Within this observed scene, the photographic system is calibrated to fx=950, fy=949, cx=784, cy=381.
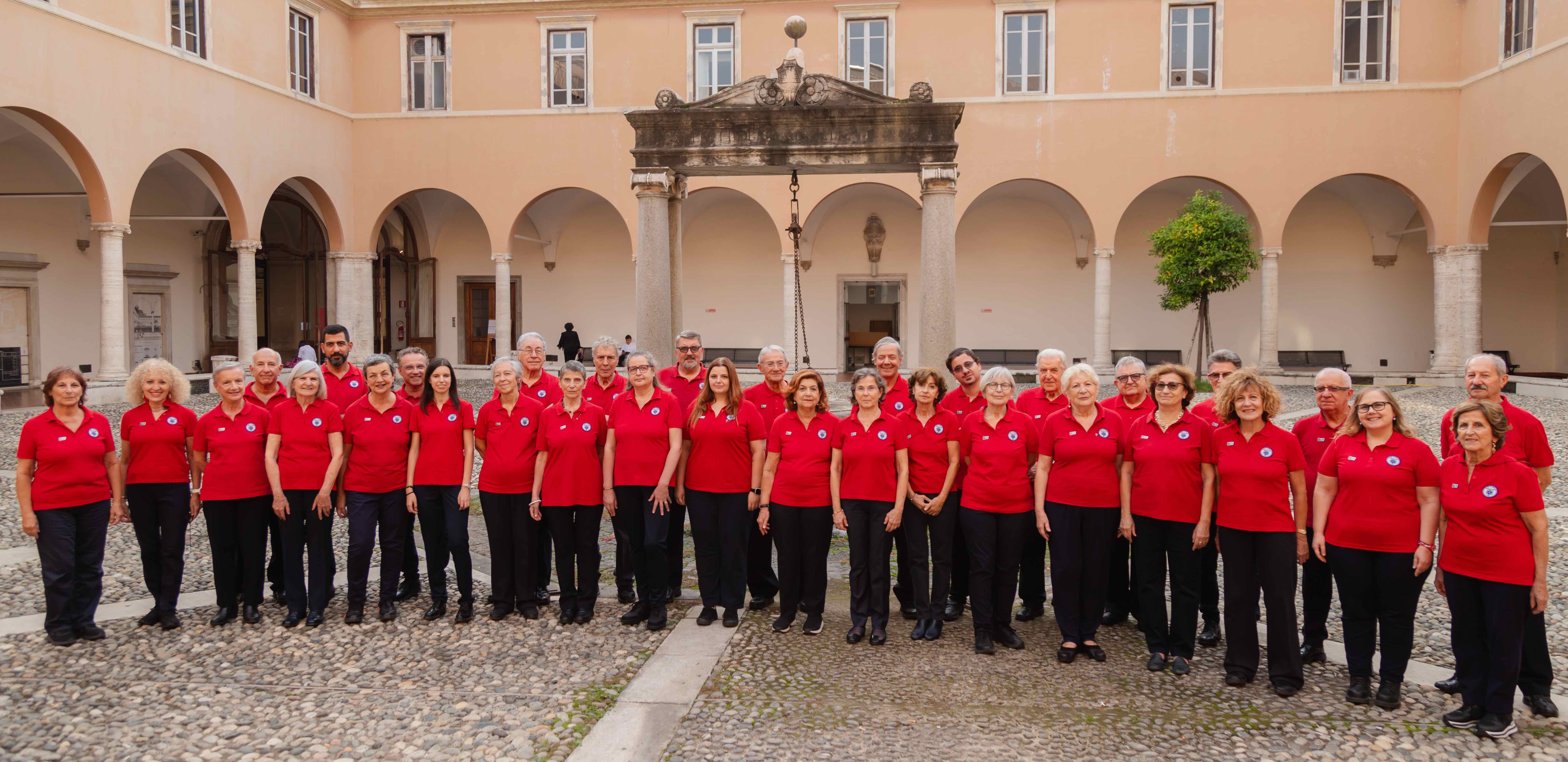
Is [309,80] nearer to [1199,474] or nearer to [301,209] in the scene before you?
[301,209]

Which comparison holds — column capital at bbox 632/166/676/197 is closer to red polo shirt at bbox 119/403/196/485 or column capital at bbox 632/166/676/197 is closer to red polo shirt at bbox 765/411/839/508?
red polo shirt at bbox 765/411/839/508

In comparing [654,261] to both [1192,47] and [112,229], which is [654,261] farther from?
[1192,47]

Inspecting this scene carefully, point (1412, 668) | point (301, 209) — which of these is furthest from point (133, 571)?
point (301, 209)

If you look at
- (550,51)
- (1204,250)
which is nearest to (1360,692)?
(1204,250)

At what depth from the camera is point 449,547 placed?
529 cm

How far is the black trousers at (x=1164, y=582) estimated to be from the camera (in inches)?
174

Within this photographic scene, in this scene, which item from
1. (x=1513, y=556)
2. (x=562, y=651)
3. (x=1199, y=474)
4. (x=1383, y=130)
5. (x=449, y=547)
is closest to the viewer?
(x=1513, y=556)

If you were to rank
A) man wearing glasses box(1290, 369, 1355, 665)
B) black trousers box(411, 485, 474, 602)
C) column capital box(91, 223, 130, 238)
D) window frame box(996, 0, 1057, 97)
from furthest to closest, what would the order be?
window frame box(996, 0, 1057, 97) → column capital box(91, 223, 130, 238) → black trousers box(411, 485, 474, 602) → man wearing glasses box(1290, 369, 1355, 665)

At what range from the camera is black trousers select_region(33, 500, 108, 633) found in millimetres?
4730

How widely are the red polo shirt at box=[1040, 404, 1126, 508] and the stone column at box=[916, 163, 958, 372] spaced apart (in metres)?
3.18

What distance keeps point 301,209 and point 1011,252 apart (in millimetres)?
16147

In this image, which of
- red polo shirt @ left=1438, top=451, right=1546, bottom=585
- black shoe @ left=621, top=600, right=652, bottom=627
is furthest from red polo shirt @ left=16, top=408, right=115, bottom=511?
red polo shirt @ left=1438, top=451, right=1546, bottom=585

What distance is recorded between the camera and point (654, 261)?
26.4 feet

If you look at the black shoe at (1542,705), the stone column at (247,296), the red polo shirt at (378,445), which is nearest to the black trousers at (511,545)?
the red polo shirt at (378,445)
